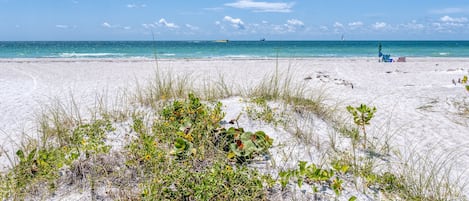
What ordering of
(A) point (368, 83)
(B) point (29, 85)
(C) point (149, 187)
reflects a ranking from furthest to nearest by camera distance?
(A) point (368, 83), (B) point (29, 85), (C) point (149, 187)

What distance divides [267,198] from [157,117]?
7.20ft

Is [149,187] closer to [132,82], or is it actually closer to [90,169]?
[90,169]

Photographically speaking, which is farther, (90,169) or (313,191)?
(90,169)

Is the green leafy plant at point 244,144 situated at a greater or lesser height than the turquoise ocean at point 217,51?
lesser

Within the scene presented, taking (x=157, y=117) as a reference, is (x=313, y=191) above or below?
below

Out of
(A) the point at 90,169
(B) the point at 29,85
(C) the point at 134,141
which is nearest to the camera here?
(A) the point at 90,169

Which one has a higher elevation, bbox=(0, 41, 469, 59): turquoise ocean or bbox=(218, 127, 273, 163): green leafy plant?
bbox=(0, 41, 469, 59): turquoise ocean

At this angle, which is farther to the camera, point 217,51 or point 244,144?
point 217,51

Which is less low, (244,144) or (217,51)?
(217,51)

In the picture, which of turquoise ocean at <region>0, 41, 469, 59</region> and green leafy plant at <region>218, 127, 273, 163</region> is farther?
turquoise ocean at <region>0, 41, 469, 59</region>

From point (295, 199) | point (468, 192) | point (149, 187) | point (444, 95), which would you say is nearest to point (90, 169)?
point (149, 187)

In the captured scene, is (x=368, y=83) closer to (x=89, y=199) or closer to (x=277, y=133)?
(x=277, y=133)

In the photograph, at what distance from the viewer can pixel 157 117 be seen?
15.5ft

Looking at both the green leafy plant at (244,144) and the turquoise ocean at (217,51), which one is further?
the turquoise ocean at (217,51)
